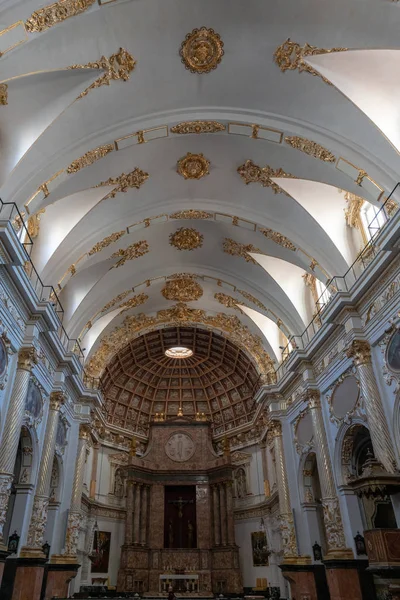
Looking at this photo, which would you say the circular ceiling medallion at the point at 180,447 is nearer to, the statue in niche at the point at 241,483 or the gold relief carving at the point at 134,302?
the statue in niche at the point at 241,483

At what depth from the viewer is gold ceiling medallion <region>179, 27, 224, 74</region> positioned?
1049 cm

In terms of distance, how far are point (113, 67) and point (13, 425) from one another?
9.01m

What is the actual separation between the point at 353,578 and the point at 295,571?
3919 mm

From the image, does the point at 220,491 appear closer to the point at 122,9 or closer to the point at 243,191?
the point at 243,191

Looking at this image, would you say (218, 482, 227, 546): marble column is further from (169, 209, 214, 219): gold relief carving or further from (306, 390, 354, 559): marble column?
(169, 209, 214, 219): gold relief carving

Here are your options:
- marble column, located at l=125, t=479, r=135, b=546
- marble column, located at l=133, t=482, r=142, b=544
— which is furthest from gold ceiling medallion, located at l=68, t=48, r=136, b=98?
marble column, located at l=133, t=482, r=142, b=544

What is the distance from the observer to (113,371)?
88.3ft

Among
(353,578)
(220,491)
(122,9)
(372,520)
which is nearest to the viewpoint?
(122,9)

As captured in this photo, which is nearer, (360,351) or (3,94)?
(3,94)

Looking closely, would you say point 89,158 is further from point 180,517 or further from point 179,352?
point 180,517

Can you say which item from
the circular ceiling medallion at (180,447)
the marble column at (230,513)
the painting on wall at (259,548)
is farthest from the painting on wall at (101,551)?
the painting on wall at (259,548)

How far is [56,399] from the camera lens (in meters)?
15.6

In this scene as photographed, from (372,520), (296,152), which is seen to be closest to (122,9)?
(296,152)

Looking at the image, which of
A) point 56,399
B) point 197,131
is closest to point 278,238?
point 197,131
